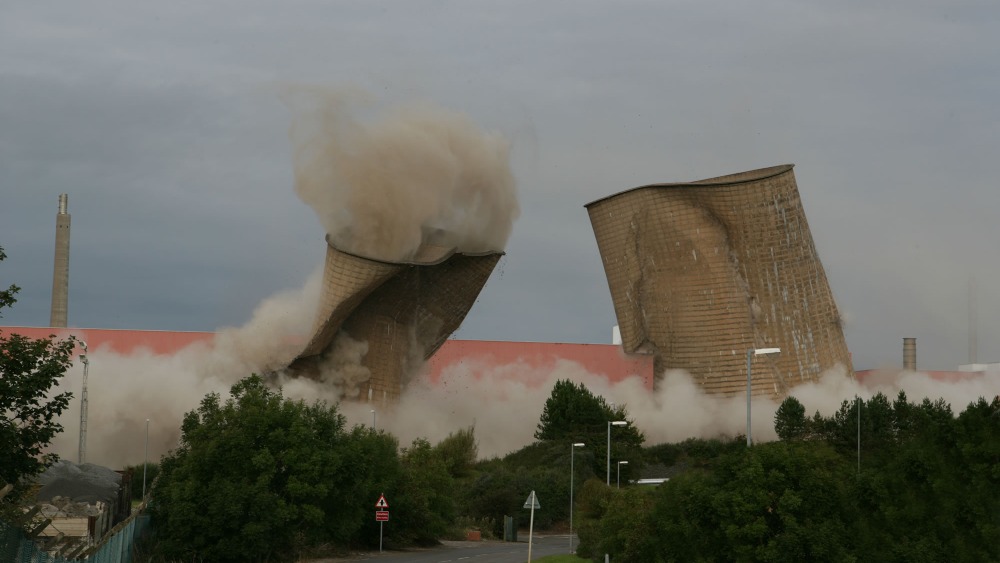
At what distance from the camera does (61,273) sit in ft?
224

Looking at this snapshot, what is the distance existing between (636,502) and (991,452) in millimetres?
11053

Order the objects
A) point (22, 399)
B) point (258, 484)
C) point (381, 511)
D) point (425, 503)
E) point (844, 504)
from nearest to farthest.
→ 1. point (22, 399)
2. point (844, 504)
3. point (258, 484)
4. point (381, 511)
5. point (425, 503)

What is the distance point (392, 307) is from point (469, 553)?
894 inches

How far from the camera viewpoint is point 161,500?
34.3 m

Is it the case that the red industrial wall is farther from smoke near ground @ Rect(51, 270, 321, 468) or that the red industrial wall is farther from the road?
the road

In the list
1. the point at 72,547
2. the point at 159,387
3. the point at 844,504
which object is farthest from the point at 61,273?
the point at 844,504

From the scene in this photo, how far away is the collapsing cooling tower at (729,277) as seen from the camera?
225ft

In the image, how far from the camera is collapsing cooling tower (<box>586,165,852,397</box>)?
68.6 metres

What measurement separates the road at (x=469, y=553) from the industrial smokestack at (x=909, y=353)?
40.6 meters

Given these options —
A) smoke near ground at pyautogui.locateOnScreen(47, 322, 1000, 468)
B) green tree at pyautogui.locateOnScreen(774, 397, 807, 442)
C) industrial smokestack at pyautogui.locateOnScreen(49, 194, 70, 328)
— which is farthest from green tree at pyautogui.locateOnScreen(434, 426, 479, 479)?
industrial smokestack at pyautogui.locateOnScreen(49, 194, 70, 328)

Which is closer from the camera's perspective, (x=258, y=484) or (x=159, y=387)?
(x=258, y=484)

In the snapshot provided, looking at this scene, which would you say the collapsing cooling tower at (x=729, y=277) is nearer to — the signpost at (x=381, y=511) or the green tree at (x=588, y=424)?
the green tree at (x=588, y=424)

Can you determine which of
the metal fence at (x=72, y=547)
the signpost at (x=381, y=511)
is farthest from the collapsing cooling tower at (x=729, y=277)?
the metal fence at (x=72, y=547)

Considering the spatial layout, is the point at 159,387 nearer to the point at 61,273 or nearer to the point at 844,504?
the point at 61,273
